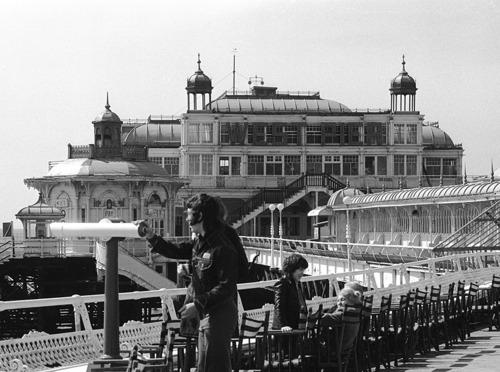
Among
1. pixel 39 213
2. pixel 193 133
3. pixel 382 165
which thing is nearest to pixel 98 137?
pixel 39 213

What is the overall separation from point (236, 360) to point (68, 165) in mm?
65125

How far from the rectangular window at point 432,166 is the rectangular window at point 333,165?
8.05 meters

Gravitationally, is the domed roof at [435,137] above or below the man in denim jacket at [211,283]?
above

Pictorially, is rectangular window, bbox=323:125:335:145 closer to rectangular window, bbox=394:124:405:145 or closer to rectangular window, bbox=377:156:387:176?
rectangular window, bbox=377:156:387:176

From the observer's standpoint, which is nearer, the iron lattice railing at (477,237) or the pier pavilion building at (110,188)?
the iron lattice railing at (477,237)

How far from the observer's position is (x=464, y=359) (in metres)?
16.6

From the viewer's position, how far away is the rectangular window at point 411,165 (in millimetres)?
96250

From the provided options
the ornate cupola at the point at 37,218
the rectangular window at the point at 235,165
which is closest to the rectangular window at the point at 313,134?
the rectangular window at the point at 235,165

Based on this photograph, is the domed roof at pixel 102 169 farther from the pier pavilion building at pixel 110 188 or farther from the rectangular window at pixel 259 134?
the rectangular window at pixel 259 134

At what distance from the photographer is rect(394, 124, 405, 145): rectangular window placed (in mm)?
96562

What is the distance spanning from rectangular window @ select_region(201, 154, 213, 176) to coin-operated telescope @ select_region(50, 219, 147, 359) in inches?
3330

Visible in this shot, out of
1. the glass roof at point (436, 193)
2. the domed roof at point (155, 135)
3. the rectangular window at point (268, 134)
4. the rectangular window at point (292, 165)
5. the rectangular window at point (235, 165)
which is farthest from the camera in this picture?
the domed roof at point (155, 135)

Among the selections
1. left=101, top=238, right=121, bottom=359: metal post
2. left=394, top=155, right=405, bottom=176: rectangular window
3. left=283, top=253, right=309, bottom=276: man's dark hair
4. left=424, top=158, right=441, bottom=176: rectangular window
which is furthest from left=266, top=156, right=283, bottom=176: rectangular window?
left=101, top=238, right=121, bottom=359: metal post

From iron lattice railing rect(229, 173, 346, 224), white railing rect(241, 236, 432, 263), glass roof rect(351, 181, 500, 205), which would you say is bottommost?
white railing rect(241, 236, 432, 263)
